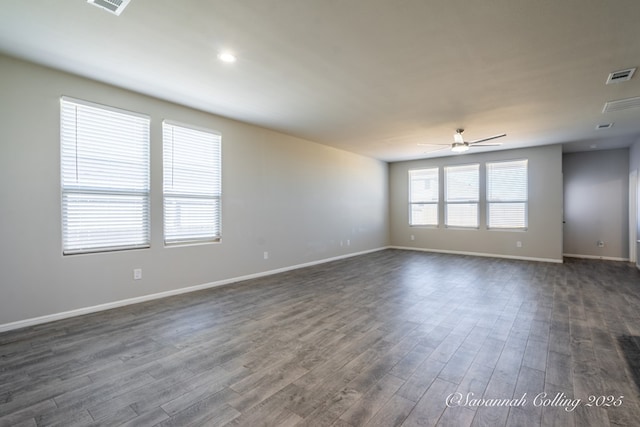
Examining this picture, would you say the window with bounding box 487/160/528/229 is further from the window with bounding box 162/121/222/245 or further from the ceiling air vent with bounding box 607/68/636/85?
the window with bounding box 162/121/222/245

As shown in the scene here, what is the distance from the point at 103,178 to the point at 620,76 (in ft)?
19.2

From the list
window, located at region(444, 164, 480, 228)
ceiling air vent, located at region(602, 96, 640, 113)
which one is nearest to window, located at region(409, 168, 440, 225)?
window, located at region(444, 164, 480, 228)

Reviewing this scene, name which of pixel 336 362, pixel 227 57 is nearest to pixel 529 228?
pixel 336 362

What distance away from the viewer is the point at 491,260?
21.9 ft

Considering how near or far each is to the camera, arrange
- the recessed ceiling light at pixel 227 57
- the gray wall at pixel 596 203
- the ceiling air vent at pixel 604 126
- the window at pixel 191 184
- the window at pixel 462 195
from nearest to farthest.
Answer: the recessed ceiling light at pixel 227 57 → the window at pixel 191 184 → the ceiling air vent at pixel 604 126 → the gray wall at pixel 596 203 → the window at pixel 462 195

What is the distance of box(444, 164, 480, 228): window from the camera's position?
7500 millimetres

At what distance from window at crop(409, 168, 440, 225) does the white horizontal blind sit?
690cm

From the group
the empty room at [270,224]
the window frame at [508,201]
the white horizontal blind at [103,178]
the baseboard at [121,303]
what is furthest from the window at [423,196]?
the white horizontal blind at [103,178]

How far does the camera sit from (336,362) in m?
2.27

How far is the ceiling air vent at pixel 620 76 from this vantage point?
298 cm

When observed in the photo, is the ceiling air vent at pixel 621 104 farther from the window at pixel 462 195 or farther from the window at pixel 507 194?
the window at pixel 462 195

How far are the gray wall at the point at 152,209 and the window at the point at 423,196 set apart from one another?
2.74 metres

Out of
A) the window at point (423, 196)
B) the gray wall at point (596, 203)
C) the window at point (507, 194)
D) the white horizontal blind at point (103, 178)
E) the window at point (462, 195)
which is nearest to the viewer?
the white horizontal blind at point (103, 178)

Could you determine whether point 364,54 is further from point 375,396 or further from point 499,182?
point 499,182
